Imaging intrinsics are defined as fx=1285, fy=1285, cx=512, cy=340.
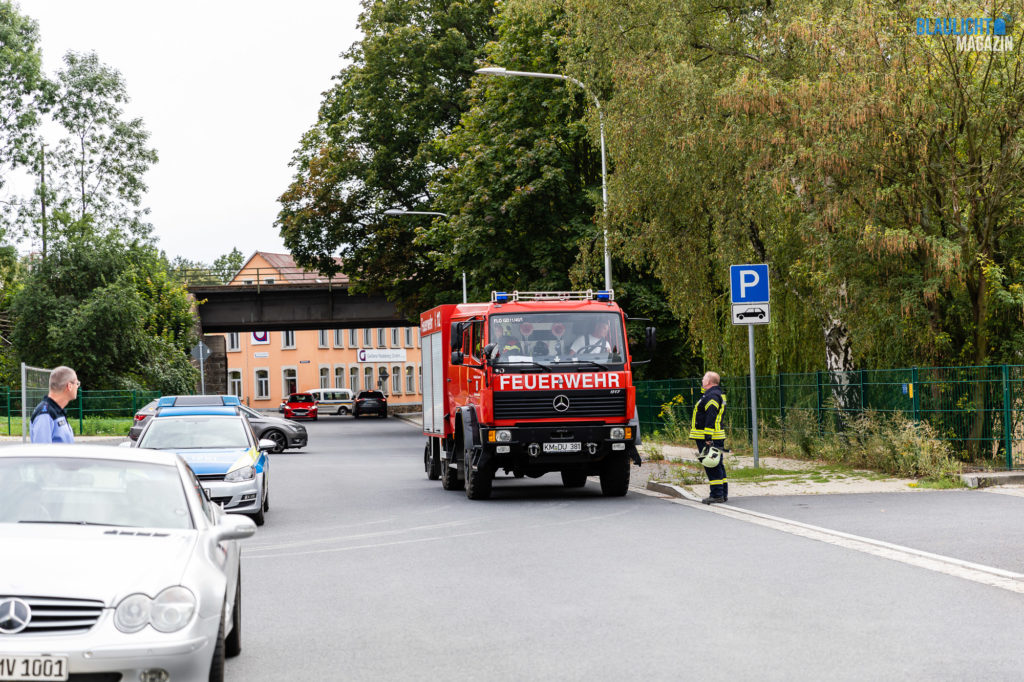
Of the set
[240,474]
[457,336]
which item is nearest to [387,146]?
[457,336]

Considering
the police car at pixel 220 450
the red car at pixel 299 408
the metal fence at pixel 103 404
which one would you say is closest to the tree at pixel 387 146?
the metal fence at pixel 103 404

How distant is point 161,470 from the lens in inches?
278

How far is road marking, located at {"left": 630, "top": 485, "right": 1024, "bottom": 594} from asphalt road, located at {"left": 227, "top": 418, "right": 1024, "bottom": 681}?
204mm

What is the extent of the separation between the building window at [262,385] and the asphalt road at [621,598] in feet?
319

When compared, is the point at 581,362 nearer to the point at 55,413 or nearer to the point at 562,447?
the point at 562,447

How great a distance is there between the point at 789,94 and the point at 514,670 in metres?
14.6

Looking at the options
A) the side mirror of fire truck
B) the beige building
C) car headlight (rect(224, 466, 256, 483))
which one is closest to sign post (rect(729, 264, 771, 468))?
the side mirror of fire truck

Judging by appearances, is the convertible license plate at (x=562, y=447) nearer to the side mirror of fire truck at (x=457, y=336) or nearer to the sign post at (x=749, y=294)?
the side mirror of fire truck at (x=457, y=336)

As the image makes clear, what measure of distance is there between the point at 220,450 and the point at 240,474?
2.20ft

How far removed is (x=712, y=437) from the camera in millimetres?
16828

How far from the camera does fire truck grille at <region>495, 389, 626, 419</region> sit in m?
17.5

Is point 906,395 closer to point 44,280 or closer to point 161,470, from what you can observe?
point 161,470

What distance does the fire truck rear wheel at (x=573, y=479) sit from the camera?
2105 centimetres

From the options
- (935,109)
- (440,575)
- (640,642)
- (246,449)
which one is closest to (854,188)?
(935,109)
